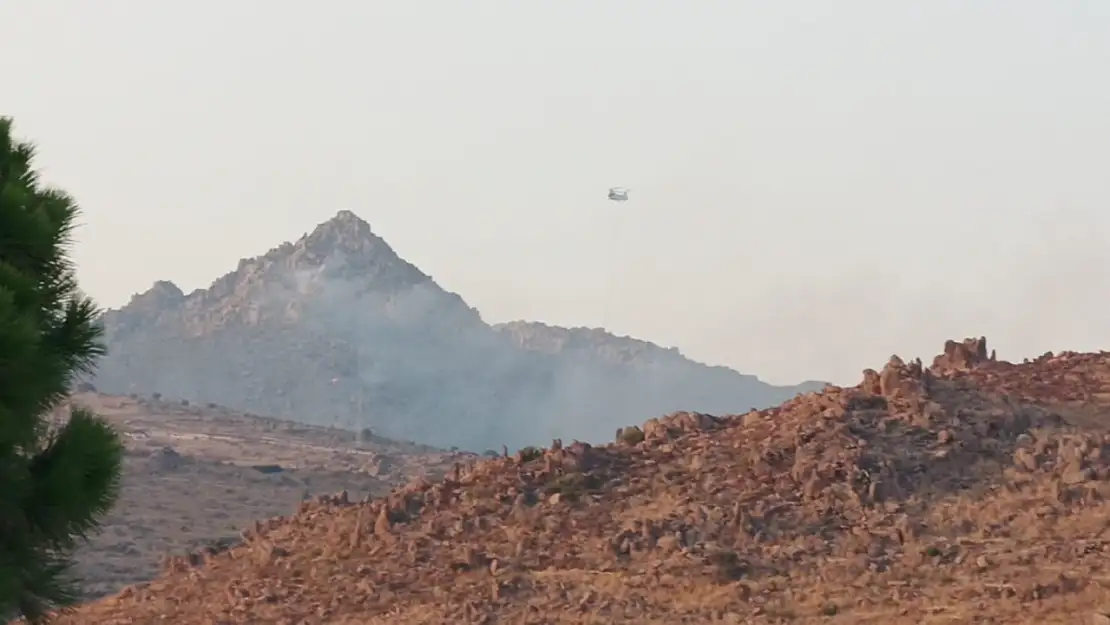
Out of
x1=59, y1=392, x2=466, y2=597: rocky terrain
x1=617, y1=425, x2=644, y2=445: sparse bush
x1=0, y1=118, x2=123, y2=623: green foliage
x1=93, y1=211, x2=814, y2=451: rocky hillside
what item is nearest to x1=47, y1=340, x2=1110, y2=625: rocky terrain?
x1=617, y1=425, x2=644, y2=445: sparse bush

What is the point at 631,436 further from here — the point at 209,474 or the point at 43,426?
the point at 209,474

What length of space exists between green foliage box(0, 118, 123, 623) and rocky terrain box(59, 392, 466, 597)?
75.8 feet

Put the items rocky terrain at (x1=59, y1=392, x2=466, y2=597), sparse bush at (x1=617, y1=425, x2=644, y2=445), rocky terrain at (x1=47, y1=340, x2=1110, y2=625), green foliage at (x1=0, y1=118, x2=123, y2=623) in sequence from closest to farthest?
green foliage at (x1=0, y1=118, x2=123, y2=623)
rocky terrain at (x1=47, y1=340, x2=1110, y2=625)
sparse bush at (x1=617, y1=425, x2=644, y2=445)
rocky terrain at (x1=59, y1=392, x2=466, y2=597)

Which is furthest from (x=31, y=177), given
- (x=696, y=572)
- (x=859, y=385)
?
(x=859, y=385)

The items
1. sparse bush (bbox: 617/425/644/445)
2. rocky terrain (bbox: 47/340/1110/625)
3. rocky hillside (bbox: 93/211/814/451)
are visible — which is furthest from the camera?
rocky hillside (bbox: 93/211/814/451)

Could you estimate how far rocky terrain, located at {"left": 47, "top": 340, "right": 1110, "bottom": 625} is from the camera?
20938 mm

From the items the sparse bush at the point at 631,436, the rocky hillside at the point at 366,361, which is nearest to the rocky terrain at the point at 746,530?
the sparse bush at the point at 631,436

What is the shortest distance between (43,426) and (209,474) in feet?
196

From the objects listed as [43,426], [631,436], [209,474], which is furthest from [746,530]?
[209,474]

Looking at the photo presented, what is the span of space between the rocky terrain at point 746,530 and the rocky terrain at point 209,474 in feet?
35.5

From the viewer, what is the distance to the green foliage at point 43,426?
1160cm

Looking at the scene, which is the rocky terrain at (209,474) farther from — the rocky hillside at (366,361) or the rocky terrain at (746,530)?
the rocky hillside at (366,361)

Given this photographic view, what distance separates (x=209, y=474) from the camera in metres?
70.4

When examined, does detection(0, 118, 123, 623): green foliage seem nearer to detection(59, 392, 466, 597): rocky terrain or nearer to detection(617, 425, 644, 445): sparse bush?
detection(617, 425, 644, 445): sparse bush
